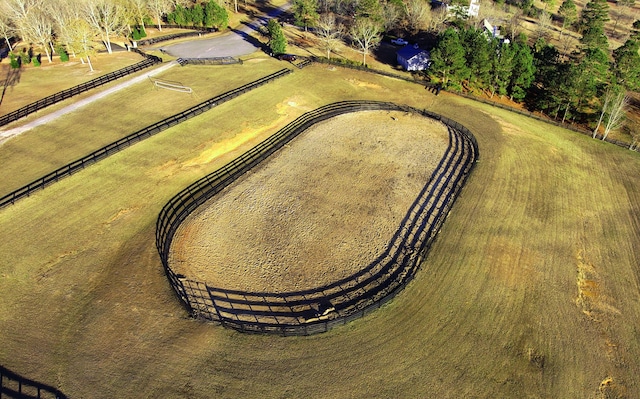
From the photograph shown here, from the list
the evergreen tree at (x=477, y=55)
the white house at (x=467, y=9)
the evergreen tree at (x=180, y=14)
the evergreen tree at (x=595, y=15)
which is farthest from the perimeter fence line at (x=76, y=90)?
the evergreen tree at (x=595, y=15)

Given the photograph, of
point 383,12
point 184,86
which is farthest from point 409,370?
point 383,12

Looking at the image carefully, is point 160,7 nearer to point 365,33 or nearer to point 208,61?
point 208,61

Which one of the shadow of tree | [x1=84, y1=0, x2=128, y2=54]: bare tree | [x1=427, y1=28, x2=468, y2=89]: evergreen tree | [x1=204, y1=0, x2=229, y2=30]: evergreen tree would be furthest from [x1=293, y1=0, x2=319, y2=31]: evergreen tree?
the shadow of tree

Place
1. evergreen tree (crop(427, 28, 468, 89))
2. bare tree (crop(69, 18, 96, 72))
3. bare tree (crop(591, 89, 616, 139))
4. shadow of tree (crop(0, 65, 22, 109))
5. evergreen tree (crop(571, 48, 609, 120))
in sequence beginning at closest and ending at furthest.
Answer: bare tree (crop(591, 89, 616, 139))
evergreen tree (crop(571, 48, 609, 120))
shadow of tree (crop(0, 65, 22, 109))
bare tree (crop(69, 18, 96, 72))
evergreen tree (crop(427, 28, 468, 89))

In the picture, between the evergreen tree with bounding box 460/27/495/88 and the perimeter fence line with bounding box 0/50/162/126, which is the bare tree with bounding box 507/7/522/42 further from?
the perimeter fence line with bounding box 0/50/162/126

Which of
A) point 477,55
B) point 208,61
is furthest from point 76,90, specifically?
point 477,55

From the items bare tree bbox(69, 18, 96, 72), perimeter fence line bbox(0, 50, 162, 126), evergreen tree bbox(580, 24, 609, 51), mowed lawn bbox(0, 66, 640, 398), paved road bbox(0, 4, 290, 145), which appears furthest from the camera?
evergreen tree bbox(580, 24, 609, 51)

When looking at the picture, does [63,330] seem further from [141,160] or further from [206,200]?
[141,160]
